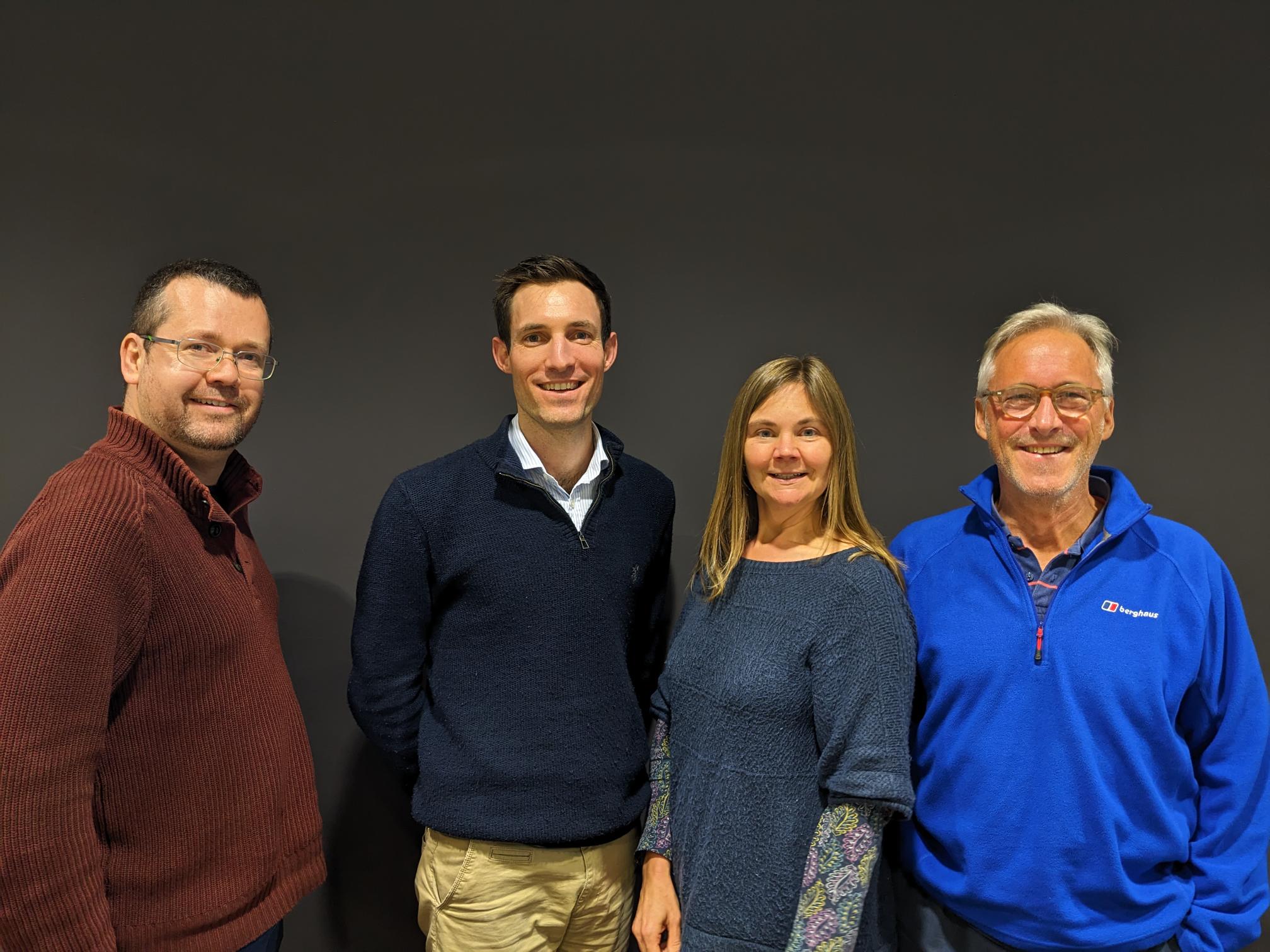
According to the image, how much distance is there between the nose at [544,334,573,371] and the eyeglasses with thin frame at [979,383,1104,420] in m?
0.91

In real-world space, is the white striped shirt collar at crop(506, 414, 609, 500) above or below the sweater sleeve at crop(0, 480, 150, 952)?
above

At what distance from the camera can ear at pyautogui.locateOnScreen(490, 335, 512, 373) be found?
1800mm

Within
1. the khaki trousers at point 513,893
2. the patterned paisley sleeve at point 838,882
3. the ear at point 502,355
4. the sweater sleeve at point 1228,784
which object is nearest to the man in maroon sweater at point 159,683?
the khaki trousers at point 513,893

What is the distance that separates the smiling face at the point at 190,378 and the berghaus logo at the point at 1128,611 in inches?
66.7

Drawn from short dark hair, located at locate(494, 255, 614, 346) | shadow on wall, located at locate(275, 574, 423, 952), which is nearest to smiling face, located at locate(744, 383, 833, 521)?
short dark hair, located at locate(494, 255, 614, 346)

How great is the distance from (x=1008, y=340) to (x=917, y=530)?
17.6 inches

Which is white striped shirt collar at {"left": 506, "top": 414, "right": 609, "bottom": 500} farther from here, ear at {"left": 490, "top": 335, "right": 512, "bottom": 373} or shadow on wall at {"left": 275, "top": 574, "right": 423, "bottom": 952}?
shadow on wall at {"left": 275, "top": 574, "right": 423, "bottom": 952}

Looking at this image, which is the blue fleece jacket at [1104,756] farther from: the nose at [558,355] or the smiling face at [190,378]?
the smiling face at [190,378]

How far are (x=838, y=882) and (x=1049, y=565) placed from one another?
0.73 meters

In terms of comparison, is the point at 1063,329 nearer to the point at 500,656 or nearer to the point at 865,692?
the point at 865,692

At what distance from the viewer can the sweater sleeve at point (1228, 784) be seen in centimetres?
145

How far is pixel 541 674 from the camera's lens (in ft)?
5.50

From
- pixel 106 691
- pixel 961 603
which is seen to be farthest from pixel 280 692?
pixel 961 603

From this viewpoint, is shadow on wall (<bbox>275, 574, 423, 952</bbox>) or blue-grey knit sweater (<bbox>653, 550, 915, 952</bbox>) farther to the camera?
shadow on wall (<bbox>275, 574, 423, 952</bbox>)
